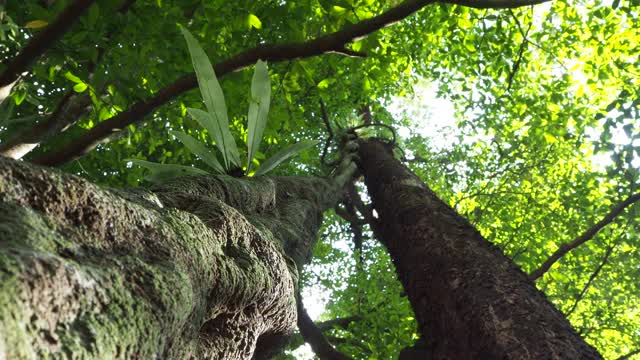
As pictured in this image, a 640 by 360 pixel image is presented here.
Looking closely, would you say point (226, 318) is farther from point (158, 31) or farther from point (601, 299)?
point (601, 299)

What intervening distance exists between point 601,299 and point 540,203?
174 centimetres

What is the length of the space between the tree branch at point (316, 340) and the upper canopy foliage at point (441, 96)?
55.8 inches

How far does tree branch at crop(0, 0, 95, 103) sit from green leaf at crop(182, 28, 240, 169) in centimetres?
59

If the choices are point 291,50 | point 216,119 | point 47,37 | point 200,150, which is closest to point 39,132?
point 200,150

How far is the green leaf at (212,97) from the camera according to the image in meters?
2.06

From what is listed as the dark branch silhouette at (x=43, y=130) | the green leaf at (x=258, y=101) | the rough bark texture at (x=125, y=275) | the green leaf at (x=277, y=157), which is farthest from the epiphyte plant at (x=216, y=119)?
the rough bark texture at (x=125, y=275)

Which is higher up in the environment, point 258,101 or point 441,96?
point 441,96

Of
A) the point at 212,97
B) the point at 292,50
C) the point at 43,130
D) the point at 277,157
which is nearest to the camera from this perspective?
the point at 292,50

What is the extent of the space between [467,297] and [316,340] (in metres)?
2.40

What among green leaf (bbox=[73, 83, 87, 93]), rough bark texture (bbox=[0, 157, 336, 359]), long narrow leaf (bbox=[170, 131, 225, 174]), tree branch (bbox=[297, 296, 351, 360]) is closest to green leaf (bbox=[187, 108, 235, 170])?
long narrow leaf (bbox=[170, 131, 225, 174])

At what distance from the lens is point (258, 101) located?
8.44 feet

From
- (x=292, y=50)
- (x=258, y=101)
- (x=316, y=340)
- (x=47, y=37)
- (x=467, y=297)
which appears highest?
(x=258, y=101)

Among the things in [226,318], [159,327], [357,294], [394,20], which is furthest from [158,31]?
[357,294]

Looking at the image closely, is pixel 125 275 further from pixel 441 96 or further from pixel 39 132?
pixel 441 96
